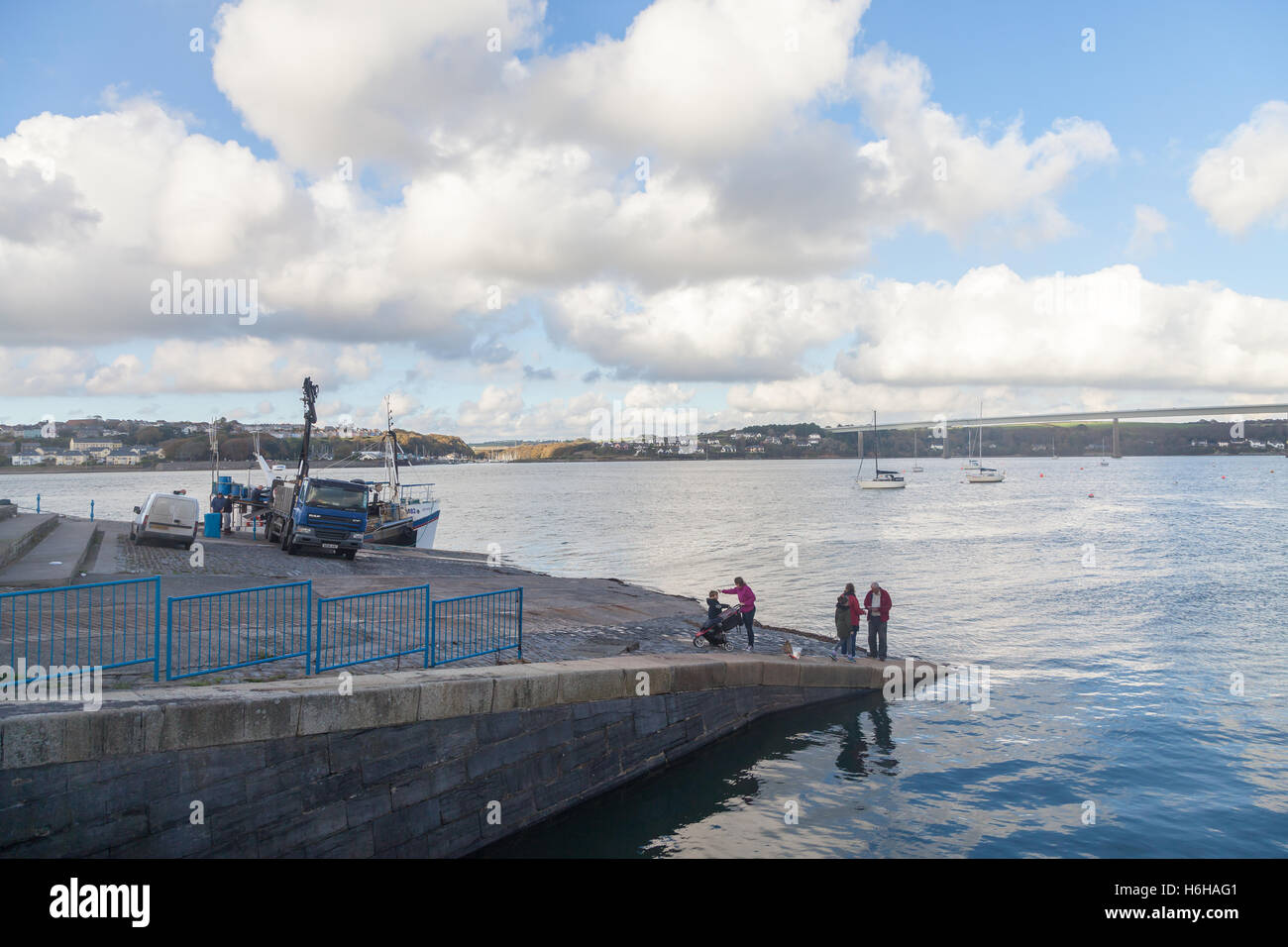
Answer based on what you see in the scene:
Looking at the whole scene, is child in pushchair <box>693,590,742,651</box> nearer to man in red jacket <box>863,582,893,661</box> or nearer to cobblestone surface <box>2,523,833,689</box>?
cobblestone surface <box>2,523,833,689</box>

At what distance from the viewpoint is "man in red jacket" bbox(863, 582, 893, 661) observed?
18.4 metres

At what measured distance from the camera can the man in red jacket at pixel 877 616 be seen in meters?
18.4

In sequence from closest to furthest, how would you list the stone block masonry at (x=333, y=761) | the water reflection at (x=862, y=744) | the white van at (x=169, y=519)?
the stone block masonry at (x=333, y=761), the water reflection at (x=862, y=744), the white van at (x=169, y=519)

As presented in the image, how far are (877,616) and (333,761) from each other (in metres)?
13.0

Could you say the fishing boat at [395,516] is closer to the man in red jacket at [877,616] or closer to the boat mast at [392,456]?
the boat mast at [392,456]

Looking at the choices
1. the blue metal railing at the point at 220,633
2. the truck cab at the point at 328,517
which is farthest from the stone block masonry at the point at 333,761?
the truck cab at the point at 328,517

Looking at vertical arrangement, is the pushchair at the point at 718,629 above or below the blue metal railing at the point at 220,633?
below

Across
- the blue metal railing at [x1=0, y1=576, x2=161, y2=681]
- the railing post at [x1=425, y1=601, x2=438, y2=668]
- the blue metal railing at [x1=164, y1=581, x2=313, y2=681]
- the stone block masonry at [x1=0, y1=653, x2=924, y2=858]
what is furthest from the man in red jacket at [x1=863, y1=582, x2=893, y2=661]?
the blue metal railing at [x1=0, y1=576, x2=161, y2=681]

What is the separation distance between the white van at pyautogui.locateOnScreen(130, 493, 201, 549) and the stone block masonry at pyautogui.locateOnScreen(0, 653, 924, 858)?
18860 mm

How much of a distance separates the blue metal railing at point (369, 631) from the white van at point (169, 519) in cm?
1409

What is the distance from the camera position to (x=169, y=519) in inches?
1011

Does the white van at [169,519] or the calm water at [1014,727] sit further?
the white van at [169,519]
